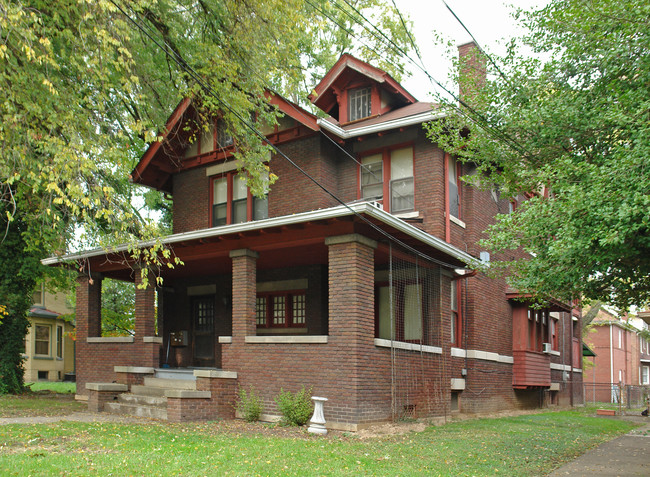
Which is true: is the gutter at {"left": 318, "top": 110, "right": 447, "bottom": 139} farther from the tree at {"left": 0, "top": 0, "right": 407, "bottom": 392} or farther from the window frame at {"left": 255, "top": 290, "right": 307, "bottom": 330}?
the window frame at {"left": 255, "top": 290, "right": 307, "bottom": 330}

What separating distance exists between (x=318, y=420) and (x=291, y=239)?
3.94 metres

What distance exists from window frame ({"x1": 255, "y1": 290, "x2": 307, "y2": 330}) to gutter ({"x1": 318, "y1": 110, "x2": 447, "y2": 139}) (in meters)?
4.31

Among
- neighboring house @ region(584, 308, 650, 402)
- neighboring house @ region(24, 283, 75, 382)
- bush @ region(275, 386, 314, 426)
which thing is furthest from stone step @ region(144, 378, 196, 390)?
neighboring house @ region(584, 308, 650, 402)

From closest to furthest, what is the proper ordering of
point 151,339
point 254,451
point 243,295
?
point 254,451 < point 243,295 < point 151,339

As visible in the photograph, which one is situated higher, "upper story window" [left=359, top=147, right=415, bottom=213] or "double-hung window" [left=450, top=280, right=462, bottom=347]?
"upper story window" [left=359, top=147, right=415, bottom=213]

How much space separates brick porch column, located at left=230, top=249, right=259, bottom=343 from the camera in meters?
13.7

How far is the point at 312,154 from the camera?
16.4 m

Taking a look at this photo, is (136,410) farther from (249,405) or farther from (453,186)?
(453,186)

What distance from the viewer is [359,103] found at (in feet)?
59.4

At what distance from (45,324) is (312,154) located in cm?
2843

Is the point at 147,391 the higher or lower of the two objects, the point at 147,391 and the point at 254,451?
the higher

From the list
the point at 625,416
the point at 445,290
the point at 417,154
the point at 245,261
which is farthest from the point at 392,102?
the point at 625,416

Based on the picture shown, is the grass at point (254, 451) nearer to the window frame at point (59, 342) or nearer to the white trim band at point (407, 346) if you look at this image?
the white trim band at point (407, 346)

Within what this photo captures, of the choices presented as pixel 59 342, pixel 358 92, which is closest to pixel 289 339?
pixel 358 92
